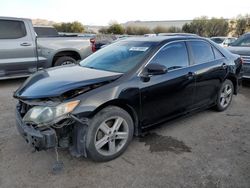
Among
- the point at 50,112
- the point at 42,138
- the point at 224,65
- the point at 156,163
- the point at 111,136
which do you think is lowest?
the point at 156,163

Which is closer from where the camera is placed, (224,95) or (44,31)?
(224,95)

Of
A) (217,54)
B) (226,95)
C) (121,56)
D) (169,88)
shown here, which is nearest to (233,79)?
(226,95)

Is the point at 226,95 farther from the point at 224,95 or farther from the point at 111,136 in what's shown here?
the point at 111,136

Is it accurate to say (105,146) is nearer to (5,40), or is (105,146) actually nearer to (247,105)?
(247,105)

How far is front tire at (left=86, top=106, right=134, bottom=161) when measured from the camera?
2777 millimetres

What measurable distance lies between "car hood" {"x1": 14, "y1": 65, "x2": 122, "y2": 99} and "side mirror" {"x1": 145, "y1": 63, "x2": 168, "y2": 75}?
15.5 inches

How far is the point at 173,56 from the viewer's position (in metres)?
3.61

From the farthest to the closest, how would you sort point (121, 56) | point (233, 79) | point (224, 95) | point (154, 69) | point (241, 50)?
point (241, 50), point (233, 79), point (224, 95), point (121, 56), point (154, 69)

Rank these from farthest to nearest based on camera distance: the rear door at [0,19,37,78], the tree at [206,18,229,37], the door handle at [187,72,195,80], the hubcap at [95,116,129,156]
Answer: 1. the tree at [206,18,229,37]
2. the rear door at [0,19,37,78]
3. the door handle at [187,72,195,80]
4. the hubcap at [95,116,129,156]

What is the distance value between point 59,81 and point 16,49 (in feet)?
14.3

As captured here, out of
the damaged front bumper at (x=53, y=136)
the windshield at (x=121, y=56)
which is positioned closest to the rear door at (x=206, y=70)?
the windshield at (x=121, y=56)

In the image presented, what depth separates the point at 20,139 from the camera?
357 centimetres

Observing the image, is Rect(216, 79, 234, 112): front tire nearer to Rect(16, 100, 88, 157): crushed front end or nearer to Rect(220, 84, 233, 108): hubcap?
Rect(220, 84, 233, 108): hubcap

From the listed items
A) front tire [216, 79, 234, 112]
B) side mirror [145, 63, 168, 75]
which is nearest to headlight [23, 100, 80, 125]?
side mirror [145, 63, 168, 75]
